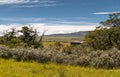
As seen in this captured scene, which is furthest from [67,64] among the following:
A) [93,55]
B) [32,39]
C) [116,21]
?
[116,21]

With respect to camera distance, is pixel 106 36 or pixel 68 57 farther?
pixel 106 36

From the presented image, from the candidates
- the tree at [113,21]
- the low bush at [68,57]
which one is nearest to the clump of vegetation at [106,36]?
the tree at [113,21]

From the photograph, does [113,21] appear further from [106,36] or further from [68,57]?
[68,57]

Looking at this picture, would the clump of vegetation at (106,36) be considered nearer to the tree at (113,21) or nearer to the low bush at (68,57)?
the tree at (113,21)

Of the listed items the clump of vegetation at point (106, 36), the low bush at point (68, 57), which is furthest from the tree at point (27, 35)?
the low bush at point (68, 57)

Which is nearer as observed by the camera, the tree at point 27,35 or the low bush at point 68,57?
the low bush at point 68,57

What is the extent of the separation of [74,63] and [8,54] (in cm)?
551

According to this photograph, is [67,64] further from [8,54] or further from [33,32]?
[33,32]

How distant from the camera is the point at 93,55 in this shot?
2305cm

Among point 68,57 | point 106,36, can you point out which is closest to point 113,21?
point 106,36

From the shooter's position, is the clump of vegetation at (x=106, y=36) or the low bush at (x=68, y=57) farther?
the clump of vegetation at (x=106, y=36)

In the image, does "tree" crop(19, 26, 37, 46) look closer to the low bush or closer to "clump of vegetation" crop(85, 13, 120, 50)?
"clump of vegetation" crop(85, 13, 120, 50)

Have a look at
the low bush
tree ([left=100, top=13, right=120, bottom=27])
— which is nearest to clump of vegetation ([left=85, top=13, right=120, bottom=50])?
tree ([left=100, top=13, right=120, bottom=27])

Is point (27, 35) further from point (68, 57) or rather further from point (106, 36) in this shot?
point (68, 57)
